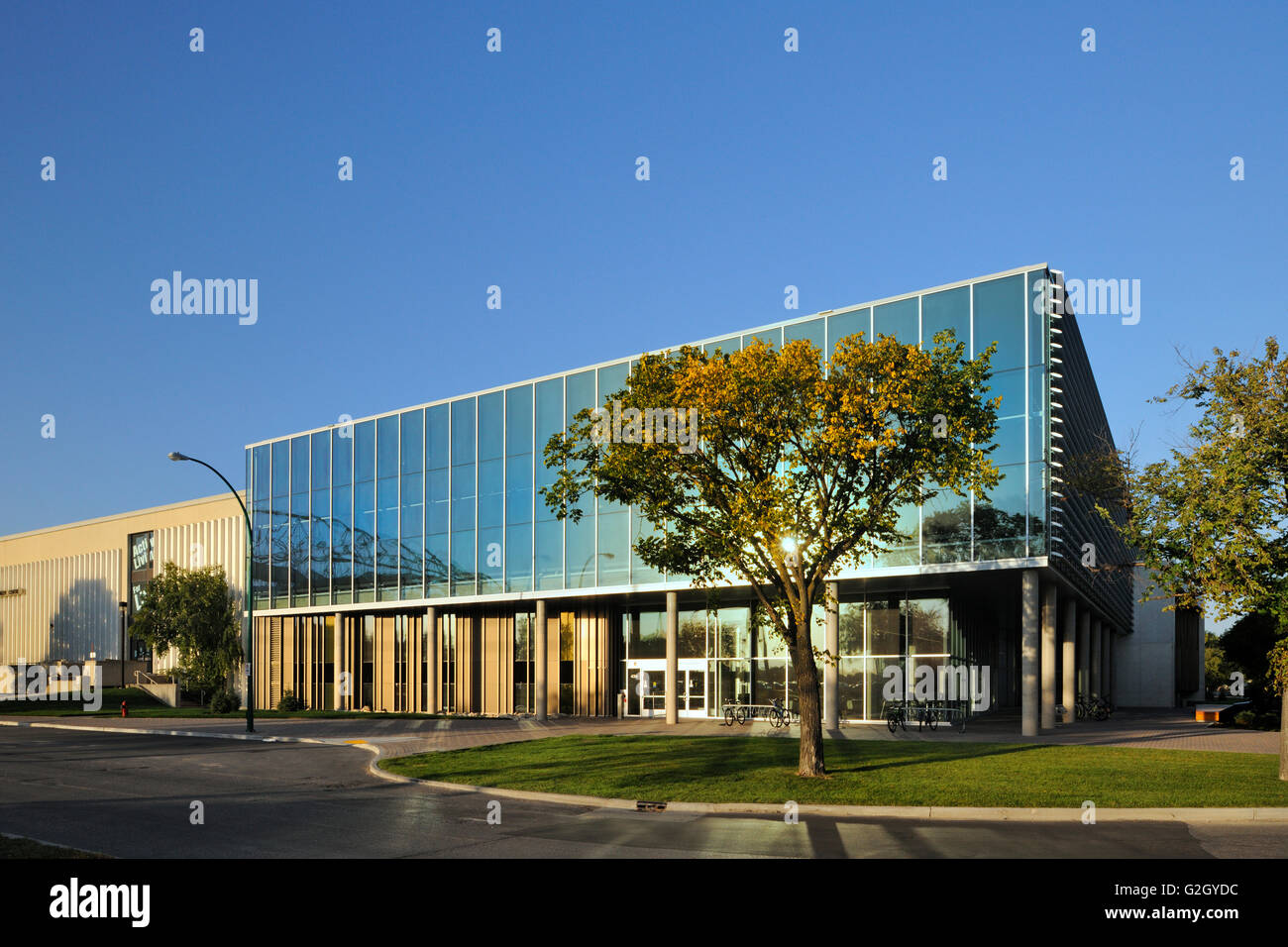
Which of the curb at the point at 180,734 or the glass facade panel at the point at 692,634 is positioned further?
the glass facade panel at the point at 692,634

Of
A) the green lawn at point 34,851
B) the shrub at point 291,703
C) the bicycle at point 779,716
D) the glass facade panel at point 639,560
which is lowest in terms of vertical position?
the shrub at point 291,703

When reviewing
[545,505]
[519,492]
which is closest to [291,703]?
[519,492]

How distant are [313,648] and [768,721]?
2861 centimetres

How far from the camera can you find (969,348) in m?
31.2

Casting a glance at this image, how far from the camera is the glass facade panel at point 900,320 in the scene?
106 ft

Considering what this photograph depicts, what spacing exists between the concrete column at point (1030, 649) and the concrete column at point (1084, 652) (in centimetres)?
1780

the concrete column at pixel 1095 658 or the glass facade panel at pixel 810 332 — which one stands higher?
the glass facade panel at pixel 810 332

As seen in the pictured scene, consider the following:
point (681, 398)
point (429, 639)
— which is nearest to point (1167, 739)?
point (681, 398)

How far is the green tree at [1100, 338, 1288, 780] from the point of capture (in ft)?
60.3

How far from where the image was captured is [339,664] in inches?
2051

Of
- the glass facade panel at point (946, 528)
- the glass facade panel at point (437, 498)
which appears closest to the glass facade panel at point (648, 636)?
the glass facade panel at point (437, 498)

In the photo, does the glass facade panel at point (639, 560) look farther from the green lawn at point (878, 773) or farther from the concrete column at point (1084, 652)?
the concrete column at point (1084, 652)
